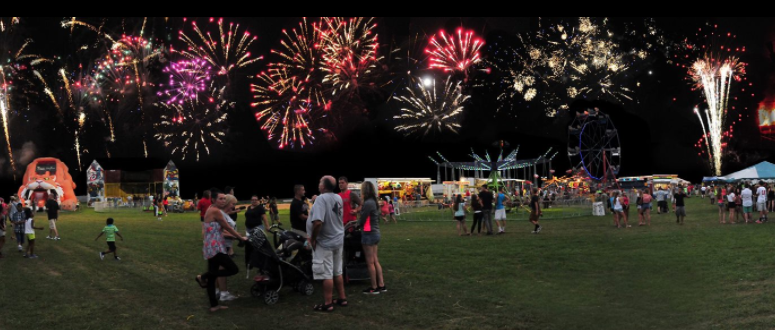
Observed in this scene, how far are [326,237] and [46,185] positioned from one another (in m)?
45.7

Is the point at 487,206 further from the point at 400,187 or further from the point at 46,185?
the point at 46,185

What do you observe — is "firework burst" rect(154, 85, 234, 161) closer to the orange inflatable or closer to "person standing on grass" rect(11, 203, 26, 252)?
the orange inflatable

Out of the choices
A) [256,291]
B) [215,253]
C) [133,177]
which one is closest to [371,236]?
[256,291]

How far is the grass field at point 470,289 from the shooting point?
8055 mm

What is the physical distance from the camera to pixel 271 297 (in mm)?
9398

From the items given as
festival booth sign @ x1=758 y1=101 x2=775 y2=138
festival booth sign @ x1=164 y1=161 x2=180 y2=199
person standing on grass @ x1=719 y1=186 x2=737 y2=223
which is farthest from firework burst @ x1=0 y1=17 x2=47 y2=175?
festival booth sign @ x1=758 y1=101 x2=775 y2=138

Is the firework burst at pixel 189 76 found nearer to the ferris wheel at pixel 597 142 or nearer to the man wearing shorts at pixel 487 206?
the ferris wheel at pixel 597 142

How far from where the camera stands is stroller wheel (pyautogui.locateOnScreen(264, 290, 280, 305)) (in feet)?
30.7

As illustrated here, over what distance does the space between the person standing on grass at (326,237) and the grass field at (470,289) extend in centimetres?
38

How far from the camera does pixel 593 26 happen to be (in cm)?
4947

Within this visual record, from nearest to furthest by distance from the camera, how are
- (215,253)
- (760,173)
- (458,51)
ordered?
(215,253), (760,173), (458,51)

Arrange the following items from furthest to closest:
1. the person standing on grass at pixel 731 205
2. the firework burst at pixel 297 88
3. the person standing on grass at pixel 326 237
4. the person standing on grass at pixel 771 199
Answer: the firework burst at pixel 297 88
the person standing on grass at pixel 771 199
the person standing on grass at pixel 731 205
the person standing on grass at pixel 326 237

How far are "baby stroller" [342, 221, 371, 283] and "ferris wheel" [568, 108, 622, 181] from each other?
3442 cm

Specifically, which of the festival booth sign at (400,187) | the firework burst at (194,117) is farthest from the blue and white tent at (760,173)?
the firework burst at (194,117)
